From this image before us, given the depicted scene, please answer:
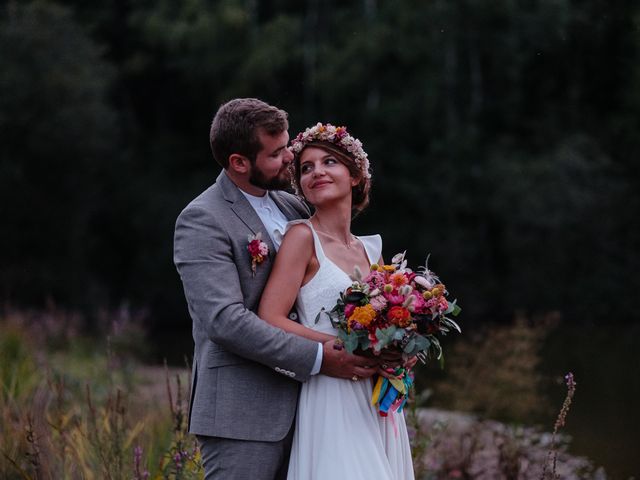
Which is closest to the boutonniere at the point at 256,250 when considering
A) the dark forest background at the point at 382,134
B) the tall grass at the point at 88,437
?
the tall grass at the point at 88,437

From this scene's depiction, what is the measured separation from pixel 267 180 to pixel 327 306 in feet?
1.84

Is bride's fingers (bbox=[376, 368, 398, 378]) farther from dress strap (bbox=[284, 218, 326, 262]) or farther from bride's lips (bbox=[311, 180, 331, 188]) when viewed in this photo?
bride's lips (bbox=[311, 180, 331, 188])

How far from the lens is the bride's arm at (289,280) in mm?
3672

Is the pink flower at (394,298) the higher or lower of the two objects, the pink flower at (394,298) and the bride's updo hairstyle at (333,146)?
the lower

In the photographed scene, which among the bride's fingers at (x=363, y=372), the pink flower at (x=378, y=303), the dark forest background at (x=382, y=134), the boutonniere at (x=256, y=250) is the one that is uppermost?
the dark forest background at (x=382, y=134)

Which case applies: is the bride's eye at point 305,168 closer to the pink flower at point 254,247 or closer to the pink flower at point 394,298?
the pink flower at point 254,247

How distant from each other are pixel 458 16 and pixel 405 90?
8.59ft

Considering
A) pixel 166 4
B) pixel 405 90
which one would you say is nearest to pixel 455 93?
pixel 405 90

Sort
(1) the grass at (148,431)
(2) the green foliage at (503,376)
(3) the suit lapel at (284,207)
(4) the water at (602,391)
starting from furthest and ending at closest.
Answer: (4) the water at (602,391), (2) the green foliage at (503,376), (1) the grass at (148,431), (3) the suit lapel at (284,207)

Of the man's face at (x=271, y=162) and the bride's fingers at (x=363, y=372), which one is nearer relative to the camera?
the bride's fingers at (x=363, y=372)

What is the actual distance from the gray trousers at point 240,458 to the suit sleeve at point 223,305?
1.01 feet

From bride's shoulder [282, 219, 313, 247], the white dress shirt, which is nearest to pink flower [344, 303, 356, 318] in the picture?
bride's shoulder [282, 219, 313, 247]

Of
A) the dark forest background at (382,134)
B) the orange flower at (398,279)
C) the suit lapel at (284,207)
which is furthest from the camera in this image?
the dark forest background at (382,134)

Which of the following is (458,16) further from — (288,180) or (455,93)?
(288,180)
